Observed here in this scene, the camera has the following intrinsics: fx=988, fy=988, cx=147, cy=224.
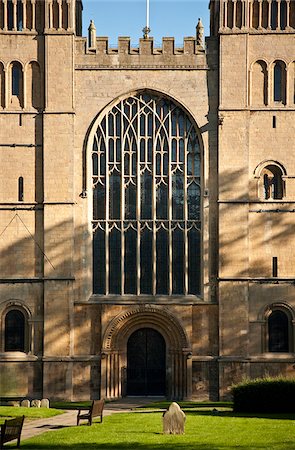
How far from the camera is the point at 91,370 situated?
41.3 m

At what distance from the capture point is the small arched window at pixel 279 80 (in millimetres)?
42188

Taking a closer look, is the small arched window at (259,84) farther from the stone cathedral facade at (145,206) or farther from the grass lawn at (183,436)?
the grass lawn at (183,436)

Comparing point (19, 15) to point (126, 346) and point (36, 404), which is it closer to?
point (126, 346)

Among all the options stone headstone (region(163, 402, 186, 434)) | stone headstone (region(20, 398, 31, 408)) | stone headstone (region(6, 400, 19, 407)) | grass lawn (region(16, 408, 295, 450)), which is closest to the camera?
grass lawn (region(16, 408, 295, 450))

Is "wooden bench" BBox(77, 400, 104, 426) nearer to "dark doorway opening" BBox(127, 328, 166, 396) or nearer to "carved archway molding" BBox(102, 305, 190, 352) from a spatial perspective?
"carved archway molding" BBox(102, 305, 190, 352)

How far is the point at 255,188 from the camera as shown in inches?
1645

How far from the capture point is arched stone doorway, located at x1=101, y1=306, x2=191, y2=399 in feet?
135

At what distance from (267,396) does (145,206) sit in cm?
1141

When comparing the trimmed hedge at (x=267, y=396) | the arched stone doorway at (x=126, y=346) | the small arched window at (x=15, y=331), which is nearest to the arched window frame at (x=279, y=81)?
the arched stone doorway at (x=126, y=346)

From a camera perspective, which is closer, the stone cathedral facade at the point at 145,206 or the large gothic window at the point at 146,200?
the stone cathedral facade at the point at 145,206

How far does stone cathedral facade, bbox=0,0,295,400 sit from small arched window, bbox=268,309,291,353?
6 centimetres

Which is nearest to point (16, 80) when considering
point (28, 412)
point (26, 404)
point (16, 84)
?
point (16, 84)

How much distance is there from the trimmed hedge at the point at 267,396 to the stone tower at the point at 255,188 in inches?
255

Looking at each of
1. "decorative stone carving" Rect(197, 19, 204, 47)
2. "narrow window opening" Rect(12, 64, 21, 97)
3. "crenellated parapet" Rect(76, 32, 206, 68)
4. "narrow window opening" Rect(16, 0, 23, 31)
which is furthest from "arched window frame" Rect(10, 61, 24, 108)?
"decorative stone carving" Rect(197, 19, 204, 47)
